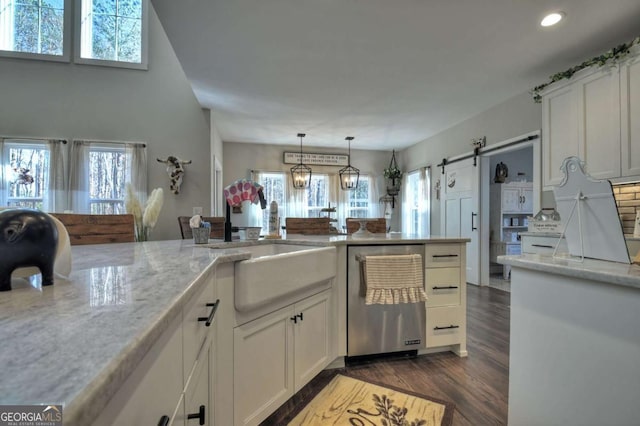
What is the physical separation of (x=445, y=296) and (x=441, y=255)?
32 centimetres

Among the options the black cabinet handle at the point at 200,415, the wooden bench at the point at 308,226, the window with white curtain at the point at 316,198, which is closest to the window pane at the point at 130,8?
the window with white curtain at the point at 316,198

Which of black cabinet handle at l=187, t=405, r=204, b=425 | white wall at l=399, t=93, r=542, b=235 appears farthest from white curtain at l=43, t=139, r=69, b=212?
white wall at l=399, t=93, r=542, b=235

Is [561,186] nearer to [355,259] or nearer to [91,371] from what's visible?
[355,259]

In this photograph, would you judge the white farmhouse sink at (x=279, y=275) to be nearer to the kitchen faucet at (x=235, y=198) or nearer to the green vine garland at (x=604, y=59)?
the kitchen faucet at (x=235, y=198)

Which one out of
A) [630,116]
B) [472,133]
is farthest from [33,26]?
[630,116]

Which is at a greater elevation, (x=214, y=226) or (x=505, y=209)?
(x=505, y=209)

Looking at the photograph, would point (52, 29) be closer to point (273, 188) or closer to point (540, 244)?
point (273, 188)

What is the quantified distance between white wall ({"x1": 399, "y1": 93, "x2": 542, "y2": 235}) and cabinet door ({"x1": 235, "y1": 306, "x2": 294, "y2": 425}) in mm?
3777

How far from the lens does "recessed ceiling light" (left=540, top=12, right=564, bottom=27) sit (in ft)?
7.64

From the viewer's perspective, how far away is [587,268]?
1.05 m

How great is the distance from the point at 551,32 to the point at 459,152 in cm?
260

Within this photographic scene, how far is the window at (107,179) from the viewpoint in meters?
4.08

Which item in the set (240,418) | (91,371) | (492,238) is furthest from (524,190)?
(91,371)

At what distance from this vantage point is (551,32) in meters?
2.56
